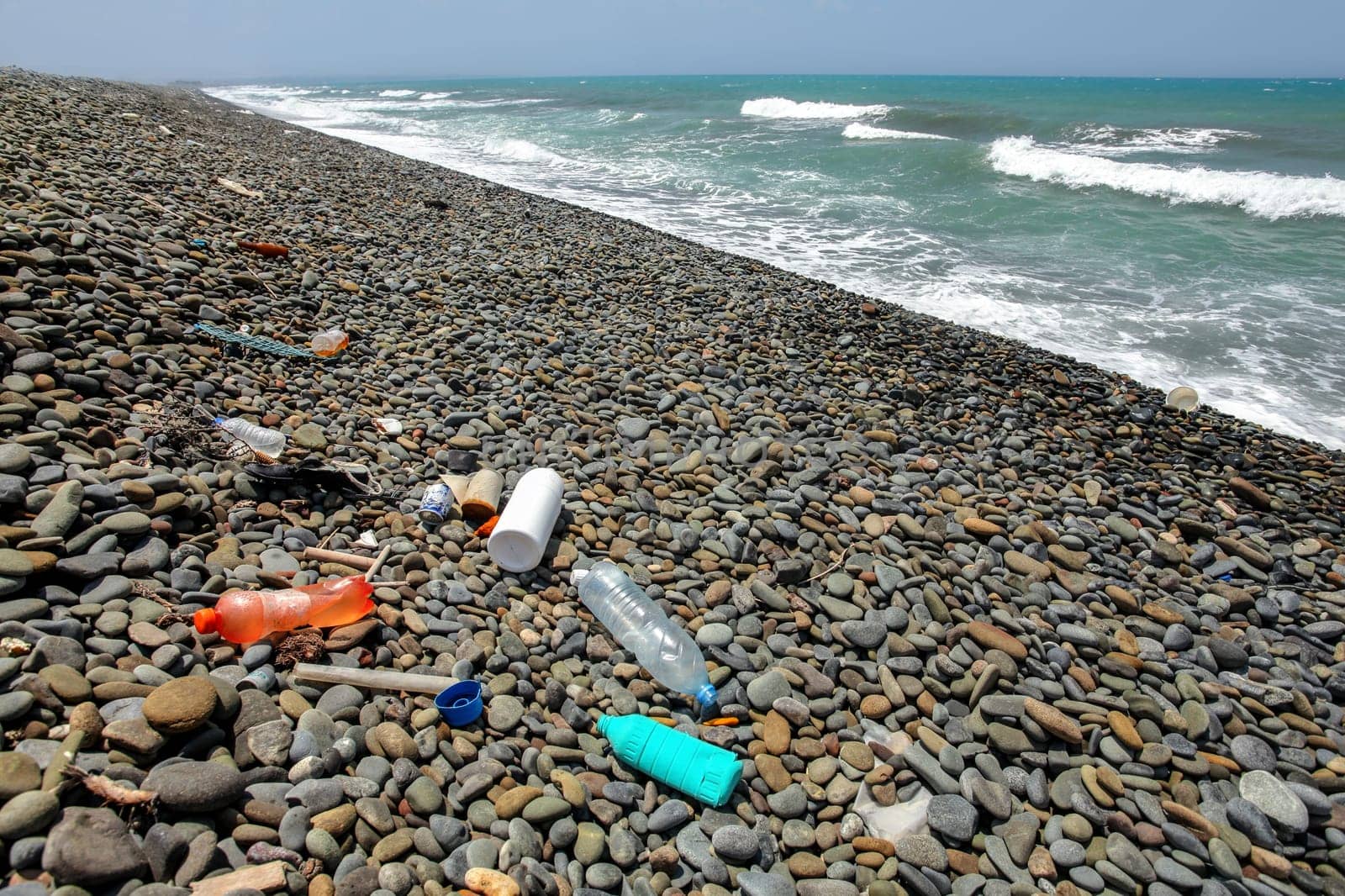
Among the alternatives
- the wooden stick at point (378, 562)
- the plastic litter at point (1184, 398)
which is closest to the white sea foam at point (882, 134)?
the plastic litter at point (1184, 398)

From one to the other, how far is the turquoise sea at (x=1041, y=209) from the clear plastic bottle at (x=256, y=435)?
7.41m

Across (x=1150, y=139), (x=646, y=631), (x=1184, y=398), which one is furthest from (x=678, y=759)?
(x=1150, y=139)

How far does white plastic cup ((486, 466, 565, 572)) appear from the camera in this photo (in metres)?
3.38

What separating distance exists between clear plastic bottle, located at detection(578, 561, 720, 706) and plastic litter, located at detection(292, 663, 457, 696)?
32.0 inches

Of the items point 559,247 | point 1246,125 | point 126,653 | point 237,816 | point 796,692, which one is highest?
point 1246,125

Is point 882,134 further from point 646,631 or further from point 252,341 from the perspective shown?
point 646,631

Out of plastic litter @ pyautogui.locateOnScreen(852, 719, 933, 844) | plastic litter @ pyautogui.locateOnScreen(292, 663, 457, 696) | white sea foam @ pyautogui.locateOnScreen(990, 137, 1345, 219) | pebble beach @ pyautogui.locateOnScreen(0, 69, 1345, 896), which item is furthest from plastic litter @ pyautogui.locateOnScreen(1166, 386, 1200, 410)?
white sea foam @ pyautogui.locateOnScreen(990, 137, 1345, 219)

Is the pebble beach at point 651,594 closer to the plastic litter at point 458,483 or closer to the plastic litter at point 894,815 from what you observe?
the plastic litter at point 894,815

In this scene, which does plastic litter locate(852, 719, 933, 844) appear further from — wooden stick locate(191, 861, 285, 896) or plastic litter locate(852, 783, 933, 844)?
wooden stick locate(191, 861, 285, 896)

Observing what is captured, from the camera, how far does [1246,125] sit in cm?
2614

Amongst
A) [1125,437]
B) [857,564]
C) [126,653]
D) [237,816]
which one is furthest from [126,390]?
[1125,437]

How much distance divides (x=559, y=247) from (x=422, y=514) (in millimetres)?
6214

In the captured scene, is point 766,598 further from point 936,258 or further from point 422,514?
point 936,258

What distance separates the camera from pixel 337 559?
317 centimetres
